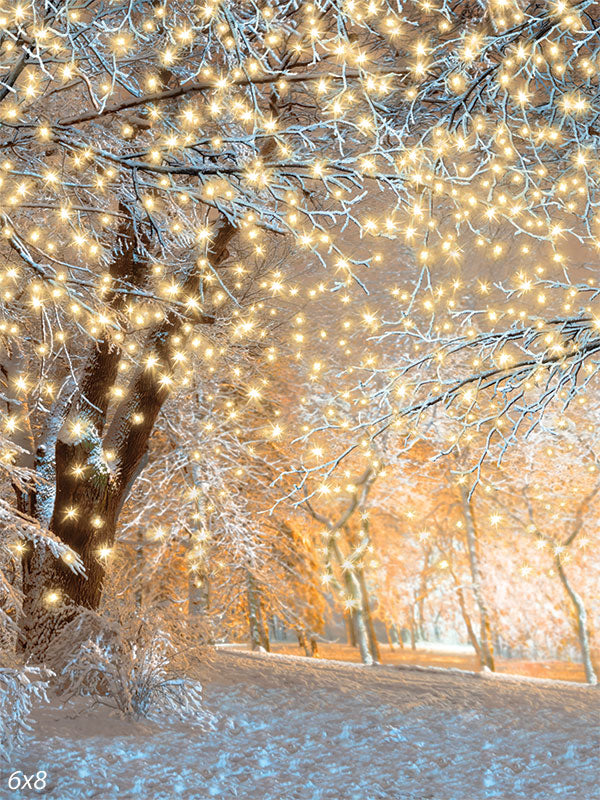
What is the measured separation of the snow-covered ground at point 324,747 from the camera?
13.3 feet

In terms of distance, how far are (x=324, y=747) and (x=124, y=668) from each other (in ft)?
5.02

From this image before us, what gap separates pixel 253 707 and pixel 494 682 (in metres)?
3.13

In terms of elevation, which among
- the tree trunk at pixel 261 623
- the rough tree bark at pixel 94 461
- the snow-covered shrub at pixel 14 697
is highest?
the rough tree bark at pixel 94 461

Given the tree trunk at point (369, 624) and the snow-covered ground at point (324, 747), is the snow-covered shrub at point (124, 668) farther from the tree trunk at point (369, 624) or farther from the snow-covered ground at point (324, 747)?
the tree trunk at point (369, 624)

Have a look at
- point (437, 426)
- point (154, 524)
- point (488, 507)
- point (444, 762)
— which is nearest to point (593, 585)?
point (488, 507)

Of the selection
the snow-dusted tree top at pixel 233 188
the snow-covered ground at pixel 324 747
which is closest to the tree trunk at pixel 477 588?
the snow-dusted tree top at pixel 233 188

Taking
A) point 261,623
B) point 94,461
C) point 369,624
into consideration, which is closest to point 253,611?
point 261,623

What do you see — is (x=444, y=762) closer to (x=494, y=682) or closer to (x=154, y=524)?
(x=494, y=682)

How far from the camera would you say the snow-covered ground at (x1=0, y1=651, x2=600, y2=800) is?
407 centimetres

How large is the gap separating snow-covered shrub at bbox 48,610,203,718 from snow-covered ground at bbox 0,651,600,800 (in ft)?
0.63

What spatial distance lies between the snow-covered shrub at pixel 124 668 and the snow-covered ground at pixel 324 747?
192 millimetres

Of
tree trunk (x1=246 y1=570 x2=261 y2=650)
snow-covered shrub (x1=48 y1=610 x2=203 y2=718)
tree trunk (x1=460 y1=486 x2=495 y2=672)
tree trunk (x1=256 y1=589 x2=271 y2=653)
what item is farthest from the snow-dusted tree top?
tree trunk (x1=460 y1=486 x2=495 y2=672)

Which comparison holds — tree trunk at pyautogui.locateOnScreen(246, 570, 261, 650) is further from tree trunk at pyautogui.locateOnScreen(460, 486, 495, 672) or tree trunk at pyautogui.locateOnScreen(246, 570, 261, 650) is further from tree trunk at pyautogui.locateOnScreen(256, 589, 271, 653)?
tree trunk at pyautogui.locateOnScreen(460, 486, 495, 672)

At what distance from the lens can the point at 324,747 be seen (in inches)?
193
